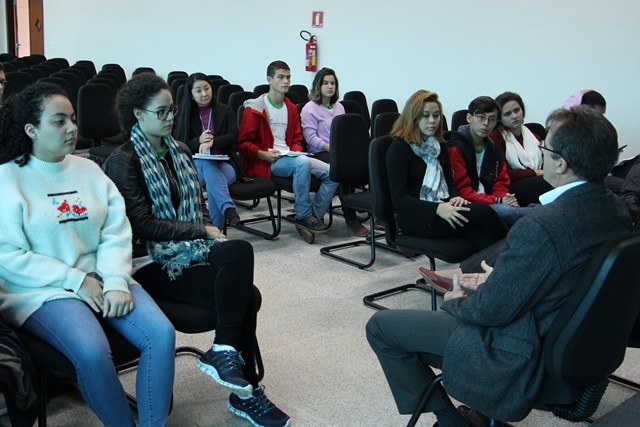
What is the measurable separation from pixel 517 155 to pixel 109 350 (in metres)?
3.13

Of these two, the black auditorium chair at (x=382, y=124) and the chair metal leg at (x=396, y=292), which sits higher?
the black auditorium chair at (x=382, y=124)

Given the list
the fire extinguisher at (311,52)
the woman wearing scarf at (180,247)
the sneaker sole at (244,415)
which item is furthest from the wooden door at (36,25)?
the sneaker sole at (244,415)

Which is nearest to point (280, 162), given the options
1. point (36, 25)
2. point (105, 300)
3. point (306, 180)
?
point (306, 180)

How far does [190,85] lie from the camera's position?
4.62 meters

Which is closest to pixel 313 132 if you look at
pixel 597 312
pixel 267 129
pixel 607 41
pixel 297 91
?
pixel 267 129

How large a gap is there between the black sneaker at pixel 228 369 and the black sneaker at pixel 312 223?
8.19ft

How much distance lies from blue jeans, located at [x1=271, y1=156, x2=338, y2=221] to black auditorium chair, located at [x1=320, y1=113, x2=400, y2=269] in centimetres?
29

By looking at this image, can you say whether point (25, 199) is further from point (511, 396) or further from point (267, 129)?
point (267, 129)

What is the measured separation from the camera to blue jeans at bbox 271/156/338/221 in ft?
15.8

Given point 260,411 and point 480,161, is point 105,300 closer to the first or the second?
point 260,411

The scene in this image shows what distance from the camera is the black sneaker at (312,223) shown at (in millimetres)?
4809

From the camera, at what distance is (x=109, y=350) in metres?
2.03

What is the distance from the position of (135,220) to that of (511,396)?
1.37 m

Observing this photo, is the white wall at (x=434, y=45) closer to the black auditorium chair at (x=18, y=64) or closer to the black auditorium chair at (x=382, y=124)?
the black auditorium chair at (x=18, y=64)
